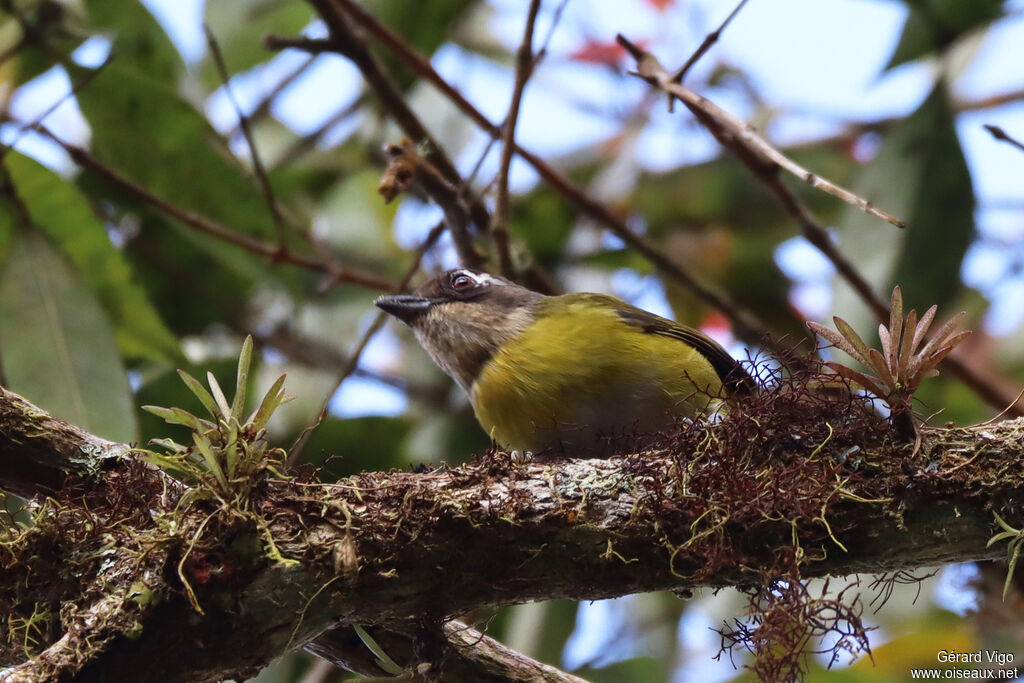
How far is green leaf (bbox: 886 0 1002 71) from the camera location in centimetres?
447

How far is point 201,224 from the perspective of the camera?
4.21 meters

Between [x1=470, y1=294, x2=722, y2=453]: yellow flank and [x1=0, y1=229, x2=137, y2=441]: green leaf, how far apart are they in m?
1.12

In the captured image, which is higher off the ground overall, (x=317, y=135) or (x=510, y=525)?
(x=317, y=135)

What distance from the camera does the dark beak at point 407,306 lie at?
152 inches

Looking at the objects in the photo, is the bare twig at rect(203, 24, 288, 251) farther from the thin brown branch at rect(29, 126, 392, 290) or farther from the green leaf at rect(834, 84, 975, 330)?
the green leaf at rect(834, 84, 975, 330)

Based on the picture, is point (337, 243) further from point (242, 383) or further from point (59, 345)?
point (242, 383)

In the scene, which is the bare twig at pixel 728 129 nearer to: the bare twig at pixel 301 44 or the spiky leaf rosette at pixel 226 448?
the bare twig at pixel 301 44

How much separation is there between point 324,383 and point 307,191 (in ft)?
3.42

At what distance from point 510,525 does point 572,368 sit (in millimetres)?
1124

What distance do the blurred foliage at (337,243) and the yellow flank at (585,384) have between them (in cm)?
61

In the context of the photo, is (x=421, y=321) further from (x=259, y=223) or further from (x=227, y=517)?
(x=227, y=517)

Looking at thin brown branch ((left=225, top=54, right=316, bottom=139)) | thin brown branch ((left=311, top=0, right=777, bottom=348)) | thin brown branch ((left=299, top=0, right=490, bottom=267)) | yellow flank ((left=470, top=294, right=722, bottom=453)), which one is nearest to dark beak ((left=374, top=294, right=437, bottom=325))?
thin brown branch ((left=299, top=0, right=490, bottom=267))

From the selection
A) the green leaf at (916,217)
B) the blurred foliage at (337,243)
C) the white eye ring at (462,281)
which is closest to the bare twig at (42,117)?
the blurred foliage at (337,243)

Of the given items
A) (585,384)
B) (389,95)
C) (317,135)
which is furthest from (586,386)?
(317,135)
